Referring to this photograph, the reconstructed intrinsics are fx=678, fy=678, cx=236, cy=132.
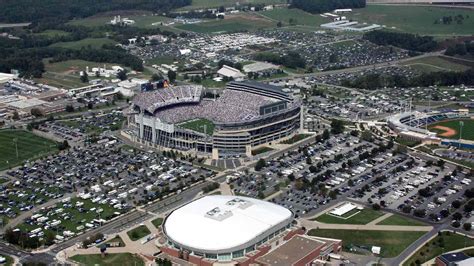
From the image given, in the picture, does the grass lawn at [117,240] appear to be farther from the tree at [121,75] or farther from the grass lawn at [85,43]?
the grass lawn at [85,43]

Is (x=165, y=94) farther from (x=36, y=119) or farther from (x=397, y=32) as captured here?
(x=397, y=32)

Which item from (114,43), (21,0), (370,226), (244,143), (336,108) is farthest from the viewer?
(21,0)

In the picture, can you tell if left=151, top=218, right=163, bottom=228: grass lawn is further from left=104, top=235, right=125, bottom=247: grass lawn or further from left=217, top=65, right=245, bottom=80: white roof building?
left=217, top=65, right=245, bottom=80: white roof building

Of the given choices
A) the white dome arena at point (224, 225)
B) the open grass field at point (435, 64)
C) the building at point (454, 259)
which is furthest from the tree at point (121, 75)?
the building at point (454, 259)

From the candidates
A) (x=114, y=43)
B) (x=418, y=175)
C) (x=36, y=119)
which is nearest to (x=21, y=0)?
(x=114, y=43)

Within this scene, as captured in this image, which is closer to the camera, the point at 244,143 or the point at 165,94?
the point at 244,143

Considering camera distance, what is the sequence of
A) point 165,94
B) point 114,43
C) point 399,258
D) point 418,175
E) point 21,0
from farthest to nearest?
point 21,0 → point 114,43 → point 165,94 → point 418,175 → point 399,258

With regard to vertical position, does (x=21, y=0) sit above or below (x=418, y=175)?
above
